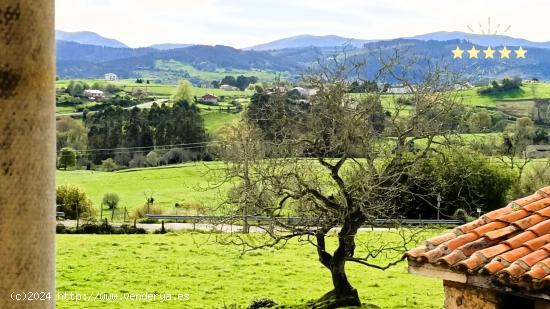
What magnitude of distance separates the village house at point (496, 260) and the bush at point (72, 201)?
38.3 meters

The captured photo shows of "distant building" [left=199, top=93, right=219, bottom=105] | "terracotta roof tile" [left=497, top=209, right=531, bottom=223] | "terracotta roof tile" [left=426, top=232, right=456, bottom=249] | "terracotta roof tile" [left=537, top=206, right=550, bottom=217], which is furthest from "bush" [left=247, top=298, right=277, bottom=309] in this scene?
"distant building" [left=199, top=93, right=219, bottom=105]

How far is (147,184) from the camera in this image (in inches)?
2309

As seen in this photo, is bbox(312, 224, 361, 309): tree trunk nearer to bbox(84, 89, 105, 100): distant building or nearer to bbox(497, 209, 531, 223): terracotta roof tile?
bbox(497, 209, 531, 223): terracotta roof tile

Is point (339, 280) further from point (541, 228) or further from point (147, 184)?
point (147, 184)

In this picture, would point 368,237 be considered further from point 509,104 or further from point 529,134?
point 509,104

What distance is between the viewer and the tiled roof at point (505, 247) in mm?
5527

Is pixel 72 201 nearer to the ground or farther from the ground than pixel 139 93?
nearer to the ground

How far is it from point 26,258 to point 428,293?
2127 cm

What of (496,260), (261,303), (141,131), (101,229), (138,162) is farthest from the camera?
(141,131)

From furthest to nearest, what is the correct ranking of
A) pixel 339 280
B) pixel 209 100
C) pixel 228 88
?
1. pixel 228 88
2. pixel 209 100
3. pixel 339 280

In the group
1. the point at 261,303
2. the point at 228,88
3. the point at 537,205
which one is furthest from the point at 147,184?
the point at 228,88

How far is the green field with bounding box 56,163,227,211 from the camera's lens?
49812 millimetres

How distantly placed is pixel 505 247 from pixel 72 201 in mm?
39799

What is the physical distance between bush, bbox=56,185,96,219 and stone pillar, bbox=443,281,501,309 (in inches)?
1513
